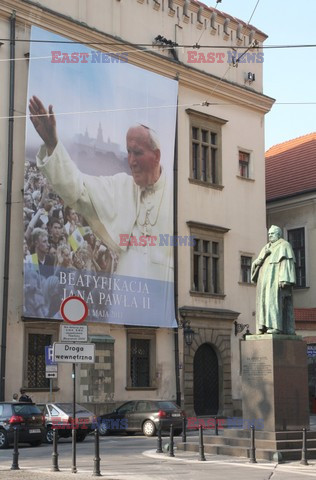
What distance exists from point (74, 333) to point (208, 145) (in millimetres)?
22229

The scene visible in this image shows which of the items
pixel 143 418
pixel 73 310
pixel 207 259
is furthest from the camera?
pixel 207 259

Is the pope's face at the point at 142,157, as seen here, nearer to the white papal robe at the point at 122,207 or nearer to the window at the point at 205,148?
the white papal robe at the point at 122,207

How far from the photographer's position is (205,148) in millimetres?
37969

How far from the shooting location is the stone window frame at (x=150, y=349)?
108 ft

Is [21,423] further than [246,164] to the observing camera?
No

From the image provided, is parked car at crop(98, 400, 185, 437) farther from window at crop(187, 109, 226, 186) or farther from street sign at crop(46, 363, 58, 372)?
window at crop(187, 109, 226, 186)

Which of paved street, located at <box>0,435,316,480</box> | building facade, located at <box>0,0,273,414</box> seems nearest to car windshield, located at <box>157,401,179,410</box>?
building facade, located at <box>0,0,273,414</box>

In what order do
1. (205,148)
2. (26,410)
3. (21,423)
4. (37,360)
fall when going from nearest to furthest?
(21,423) < (26,410) < (37,360) < (205,148)

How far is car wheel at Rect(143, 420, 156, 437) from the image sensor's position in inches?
1110

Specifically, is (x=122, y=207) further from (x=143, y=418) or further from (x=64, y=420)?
(x=64, y=420)

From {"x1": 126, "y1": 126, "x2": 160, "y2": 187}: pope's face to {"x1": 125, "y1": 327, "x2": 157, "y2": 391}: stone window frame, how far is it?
5.72m

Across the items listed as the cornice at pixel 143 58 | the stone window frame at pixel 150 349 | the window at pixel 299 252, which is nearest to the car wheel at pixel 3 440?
the stone window frame at pixel 150 349

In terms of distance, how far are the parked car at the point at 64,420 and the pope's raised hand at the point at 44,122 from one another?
9.32m

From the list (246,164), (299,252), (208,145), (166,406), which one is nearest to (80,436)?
(166,406)
